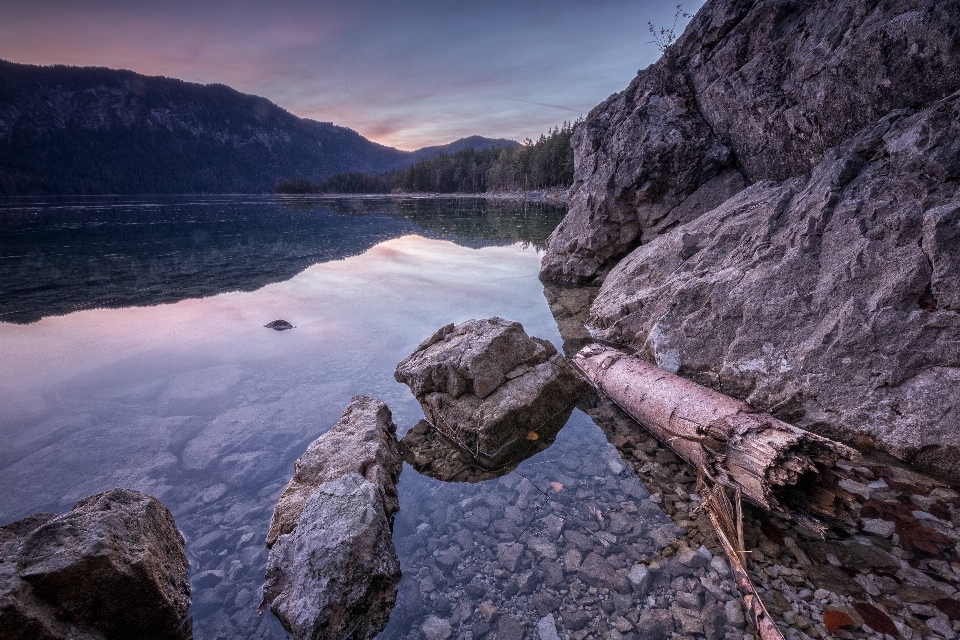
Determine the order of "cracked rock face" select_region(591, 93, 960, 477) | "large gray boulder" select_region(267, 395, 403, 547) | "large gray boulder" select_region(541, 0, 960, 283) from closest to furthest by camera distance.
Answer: "large gray boulder" select_region(267, 395, 403, 547)
"cracked rock face" select_region(591, 93, 960, 477)
"large gray boulder" select_region(541, 0, 960, 283)

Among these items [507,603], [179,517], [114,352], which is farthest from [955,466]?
[114,352]

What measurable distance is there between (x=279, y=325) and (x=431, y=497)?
845 cm

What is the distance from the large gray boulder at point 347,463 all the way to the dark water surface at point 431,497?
A: 28 cm

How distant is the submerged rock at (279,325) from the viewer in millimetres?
11203

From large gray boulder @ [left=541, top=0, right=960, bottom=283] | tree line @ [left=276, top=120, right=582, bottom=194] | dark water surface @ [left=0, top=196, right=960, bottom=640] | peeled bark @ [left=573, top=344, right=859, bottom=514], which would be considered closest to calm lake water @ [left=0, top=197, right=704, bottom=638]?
dark water surface @ [left=0, top=196, right=960, bottom=640]

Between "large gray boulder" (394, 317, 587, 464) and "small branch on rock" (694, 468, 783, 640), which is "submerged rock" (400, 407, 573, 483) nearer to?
"large gray boulder" (394, 317, 587, 464)

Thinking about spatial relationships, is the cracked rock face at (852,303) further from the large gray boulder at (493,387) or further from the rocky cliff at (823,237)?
the large gray boulder at (493,387)

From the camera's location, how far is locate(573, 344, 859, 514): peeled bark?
416 cm

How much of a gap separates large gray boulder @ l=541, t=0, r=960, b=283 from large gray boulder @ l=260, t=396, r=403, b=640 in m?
10.7

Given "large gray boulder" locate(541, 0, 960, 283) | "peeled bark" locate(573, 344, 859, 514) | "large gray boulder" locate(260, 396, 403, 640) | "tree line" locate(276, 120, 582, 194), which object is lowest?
"large gray boulder" locate(260, 396, 403, 640)

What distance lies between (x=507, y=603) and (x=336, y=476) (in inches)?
95.4

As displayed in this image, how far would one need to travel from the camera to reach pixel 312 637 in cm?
319

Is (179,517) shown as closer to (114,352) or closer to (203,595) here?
(203,595)

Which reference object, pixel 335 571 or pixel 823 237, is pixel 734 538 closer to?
pixel 335 571
